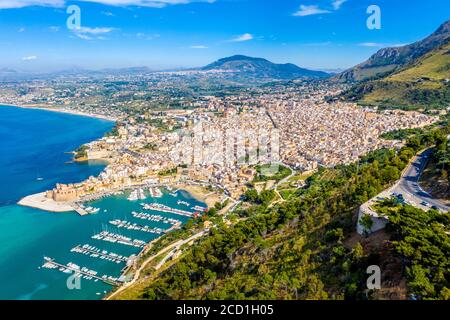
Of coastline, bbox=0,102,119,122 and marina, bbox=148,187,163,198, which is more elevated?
coastline, bbox=0,102,119,122

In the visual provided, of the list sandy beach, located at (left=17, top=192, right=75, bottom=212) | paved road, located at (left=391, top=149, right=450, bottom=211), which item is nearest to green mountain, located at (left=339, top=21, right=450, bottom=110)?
paved road, located at (left=391, top=149, right=450, bottom=211)

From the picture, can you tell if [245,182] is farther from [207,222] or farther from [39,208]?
[39,208]

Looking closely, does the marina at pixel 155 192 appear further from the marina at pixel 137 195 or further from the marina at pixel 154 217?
the marina at pixel 154 217

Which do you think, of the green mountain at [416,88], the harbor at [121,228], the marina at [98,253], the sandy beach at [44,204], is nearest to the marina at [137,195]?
the harbor at [121,228]

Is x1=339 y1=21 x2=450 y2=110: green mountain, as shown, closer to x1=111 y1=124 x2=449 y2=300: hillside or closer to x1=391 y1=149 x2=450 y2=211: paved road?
x1=391 y1=149 x2=450 y2=211: paved road

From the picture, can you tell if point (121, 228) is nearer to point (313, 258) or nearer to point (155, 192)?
point (155, 192)
